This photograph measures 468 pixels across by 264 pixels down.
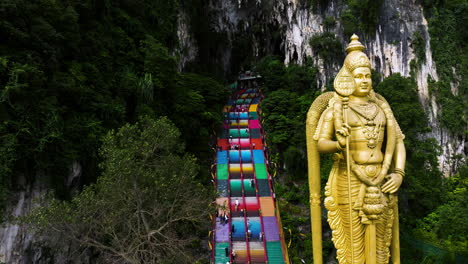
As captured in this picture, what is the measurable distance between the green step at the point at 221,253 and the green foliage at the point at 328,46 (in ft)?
48.1

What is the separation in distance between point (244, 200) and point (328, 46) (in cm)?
1231

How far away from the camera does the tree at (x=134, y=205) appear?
847 centimetres

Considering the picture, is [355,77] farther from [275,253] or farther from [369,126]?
[275,253]

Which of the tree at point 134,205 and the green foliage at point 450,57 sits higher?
the green foliage at point 450,57

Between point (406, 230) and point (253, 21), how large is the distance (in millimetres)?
24152

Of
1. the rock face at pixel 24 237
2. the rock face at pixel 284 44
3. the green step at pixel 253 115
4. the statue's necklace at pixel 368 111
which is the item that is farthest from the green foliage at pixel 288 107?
the statue's necklace at pixel 368 111

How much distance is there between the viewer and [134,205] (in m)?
9.09

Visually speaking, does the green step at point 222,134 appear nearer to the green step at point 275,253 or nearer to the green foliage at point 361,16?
the green foliage at point 361,16

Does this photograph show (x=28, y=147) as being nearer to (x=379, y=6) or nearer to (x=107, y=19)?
(x=107, y=19)

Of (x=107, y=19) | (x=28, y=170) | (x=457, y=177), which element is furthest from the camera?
Result: (x=457, y=177)

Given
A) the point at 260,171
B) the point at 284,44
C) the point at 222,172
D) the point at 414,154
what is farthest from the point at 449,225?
the point at 284,44

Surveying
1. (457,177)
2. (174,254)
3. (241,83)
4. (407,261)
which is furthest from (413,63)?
(241,83)

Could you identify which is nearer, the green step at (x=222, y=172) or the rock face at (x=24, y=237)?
the rock face at (x=24, y=237)

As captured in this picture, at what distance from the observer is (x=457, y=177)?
55.0 ft
